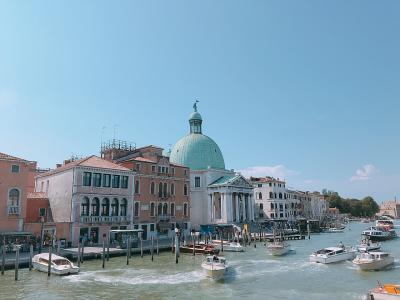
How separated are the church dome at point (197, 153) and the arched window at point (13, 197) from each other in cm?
3623

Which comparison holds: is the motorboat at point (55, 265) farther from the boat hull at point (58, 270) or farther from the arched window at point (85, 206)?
the arched window at point (85, 206)

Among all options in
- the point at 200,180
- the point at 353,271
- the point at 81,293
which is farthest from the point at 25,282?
the point at 200,180

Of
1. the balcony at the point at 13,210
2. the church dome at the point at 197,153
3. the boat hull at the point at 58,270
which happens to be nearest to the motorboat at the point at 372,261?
the boat hull at the point at 58,270

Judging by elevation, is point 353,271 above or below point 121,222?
below

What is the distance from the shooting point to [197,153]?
72125 mm

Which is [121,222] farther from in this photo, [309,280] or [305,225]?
[305,225]

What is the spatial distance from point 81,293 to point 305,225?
6165cm

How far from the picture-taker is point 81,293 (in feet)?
76.7

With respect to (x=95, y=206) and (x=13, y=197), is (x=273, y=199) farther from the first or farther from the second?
(x=13, y=197)

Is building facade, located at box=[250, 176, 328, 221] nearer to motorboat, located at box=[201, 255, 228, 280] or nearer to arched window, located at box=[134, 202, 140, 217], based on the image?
arched window, located at box=[134, 202, 140, 217]

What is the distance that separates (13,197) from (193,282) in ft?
67.9

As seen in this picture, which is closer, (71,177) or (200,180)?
(71,177)

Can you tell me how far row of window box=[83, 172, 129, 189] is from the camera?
4328 centimetres

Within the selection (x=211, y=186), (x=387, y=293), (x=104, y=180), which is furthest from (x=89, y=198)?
(x=387, y=293)
